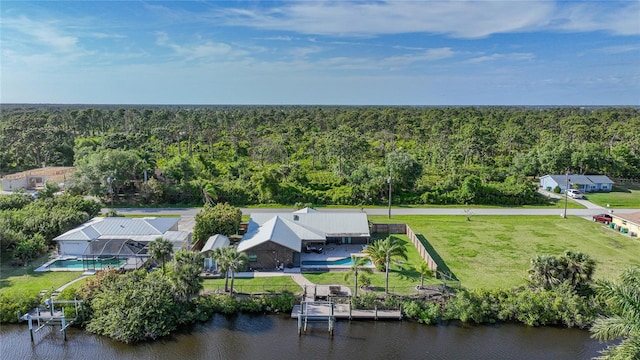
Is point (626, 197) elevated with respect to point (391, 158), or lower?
lower

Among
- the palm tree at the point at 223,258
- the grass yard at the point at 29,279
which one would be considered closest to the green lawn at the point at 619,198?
the palm tree at the point at 223,258

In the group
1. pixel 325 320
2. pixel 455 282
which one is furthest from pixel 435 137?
pixel 325 320

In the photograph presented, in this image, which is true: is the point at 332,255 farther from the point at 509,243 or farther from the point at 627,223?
the point at 627,223

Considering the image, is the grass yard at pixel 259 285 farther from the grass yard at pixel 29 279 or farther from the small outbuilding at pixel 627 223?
the small outbuilding at pixel 627 223

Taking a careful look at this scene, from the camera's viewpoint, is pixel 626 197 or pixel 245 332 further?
pixel 626 197

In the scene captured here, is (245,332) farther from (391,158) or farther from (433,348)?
(391,158)

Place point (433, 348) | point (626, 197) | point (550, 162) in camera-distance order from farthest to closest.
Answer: point (550, 162) < point (626, 197) < point (433, 348)

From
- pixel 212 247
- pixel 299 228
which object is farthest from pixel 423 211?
pixel 212 247
